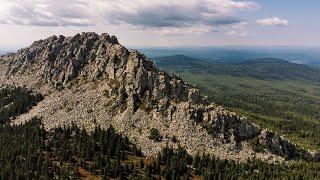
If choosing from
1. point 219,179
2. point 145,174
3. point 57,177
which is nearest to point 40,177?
point 57,177

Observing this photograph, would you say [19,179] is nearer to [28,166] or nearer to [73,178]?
[28,166]

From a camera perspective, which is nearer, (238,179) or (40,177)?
(40,177)

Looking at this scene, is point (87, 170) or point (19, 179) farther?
point (87, 170)

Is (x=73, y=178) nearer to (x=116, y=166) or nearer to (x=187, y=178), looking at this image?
(x=116, y=166)

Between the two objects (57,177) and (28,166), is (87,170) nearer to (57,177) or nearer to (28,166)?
(57,177)

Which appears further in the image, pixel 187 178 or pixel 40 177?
pixel 187 178

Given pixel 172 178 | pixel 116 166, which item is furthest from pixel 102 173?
pixel 172 178

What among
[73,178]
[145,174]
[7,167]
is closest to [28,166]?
[7,167]
